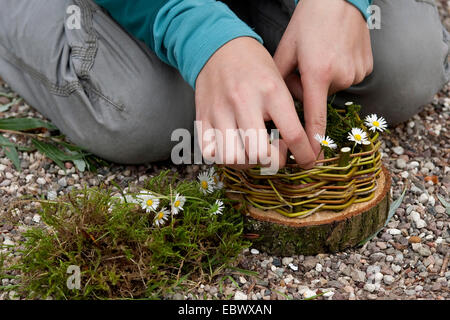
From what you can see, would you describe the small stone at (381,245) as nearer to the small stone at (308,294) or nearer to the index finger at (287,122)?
the small stone at (308,294)

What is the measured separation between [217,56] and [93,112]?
640 millimetres

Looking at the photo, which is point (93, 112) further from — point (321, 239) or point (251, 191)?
point (321, 239)

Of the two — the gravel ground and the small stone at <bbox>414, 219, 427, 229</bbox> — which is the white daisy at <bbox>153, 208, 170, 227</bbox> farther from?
the small stone at <bbox>414, 219, 427, 229</bbox>

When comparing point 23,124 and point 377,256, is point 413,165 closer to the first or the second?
point 377,256

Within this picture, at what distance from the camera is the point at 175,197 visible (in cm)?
145

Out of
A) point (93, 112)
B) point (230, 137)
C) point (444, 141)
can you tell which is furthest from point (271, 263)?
point (444, 141)

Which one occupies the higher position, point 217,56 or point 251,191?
point 217,56

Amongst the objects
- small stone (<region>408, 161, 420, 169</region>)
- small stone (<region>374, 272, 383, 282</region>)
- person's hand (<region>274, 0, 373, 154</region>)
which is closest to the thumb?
person's hand (<region>274, 0, 373, 154</region>)

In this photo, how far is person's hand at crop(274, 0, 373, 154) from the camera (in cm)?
135

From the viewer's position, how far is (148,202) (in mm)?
1411

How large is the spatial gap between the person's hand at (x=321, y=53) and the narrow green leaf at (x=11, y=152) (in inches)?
37.5

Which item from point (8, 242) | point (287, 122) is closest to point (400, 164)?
point (287, 122)

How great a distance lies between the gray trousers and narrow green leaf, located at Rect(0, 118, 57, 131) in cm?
4

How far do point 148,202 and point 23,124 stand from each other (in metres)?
0.81
